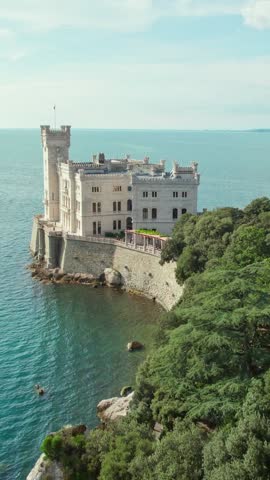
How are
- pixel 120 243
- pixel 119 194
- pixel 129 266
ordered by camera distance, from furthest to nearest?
pixel 119 194
pixel 120 243
pixel 129 266

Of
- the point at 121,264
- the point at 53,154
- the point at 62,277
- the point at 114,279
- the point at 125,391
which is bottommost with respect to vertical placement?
the point at 125,391

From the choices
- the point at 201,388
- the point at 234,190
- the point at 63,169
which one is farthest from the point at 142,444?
the point at 234,190

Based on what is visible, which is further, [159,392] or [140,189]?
[140,189]

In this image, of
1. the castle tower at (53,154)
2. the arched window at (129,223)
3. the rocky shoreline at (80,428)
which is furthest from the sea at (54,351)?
the arched window at (129,223)

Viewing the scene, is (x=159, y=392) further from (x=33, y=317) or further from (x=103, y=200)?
(x=103, y=200)

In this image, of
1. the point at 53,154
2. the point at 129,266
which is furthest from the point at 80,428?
the point at 53,154

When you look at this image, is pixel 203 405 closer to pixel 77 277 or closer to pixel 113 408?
pixel 113 408
